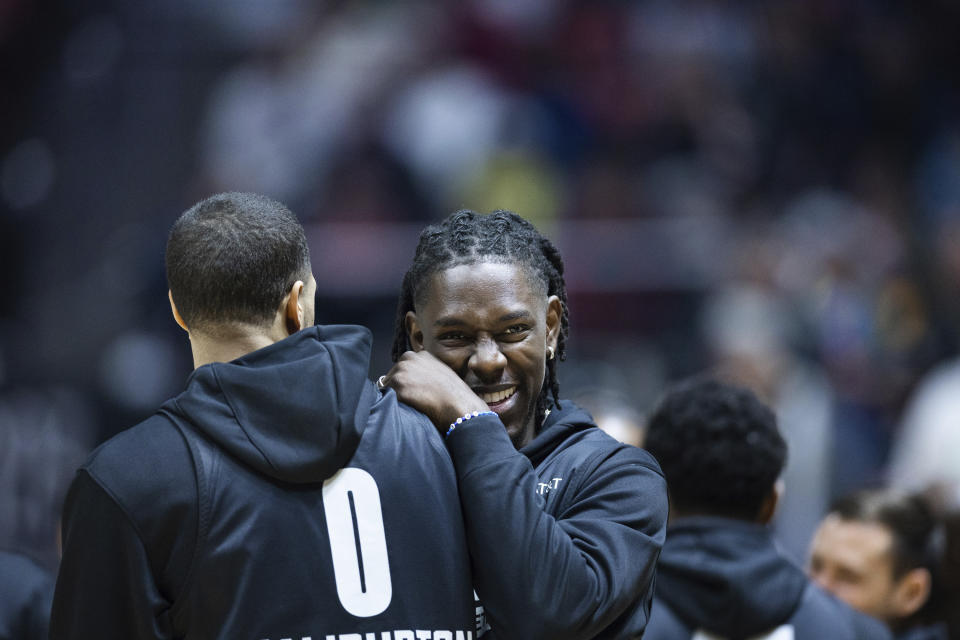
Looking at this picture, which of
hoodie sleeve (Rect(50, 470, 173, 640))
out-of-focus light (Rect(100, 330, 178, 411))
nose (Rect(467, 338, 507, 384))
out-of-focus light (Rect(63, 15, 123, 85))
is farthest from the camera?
out-of-focus light (Rect(63, 15, 123, 85))

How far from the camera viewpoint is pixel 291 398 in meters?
2.30

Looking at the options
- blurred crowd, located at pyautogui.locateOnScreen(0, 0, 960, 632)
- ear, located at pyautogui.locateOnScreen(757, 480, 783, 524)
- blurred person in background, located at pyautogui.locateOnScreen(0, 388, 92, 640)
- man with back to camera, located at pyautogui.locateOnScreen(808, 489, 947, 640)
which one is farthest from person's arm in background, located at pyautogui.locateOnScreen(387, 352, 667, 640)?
blurred person in background, located at pyautogui.locateOnScreen(0, 388, 92, 640)

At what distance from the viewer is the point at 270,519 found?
2279 mm

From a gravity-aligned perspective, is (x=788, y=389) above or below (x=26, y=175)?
below

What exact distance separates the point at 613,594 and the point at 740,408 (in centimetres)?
135

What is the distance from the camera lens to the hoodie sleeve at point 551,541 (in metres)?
2.28

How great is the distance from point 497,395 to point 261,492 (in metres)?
0.66

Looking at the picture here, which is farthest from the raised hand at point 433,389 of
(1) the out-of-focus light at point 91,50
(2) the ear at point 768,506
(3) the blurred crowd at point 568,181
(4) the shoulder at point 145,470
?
(1) the out-of-focus light at point 91,50

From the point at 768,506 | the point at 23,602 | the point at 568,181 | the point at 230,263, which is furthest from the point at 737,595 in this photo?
the point at 568,181

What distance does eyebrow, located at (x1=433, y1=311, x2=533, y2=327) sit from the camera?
8.85 ft

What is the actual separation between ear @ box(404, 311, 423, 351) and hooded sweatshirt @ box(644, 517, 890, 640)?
1.07m

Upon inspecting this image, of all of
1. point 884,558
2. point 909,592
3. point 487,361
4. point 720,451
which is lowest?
point 909,592

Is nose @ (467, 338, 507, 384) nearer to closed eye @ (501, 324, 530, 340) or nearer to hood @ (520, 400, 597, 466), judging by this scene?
closed eye @ (501, 324, 530, 340)

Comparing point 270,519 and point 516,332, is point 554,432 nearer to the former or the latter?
point 516,332
